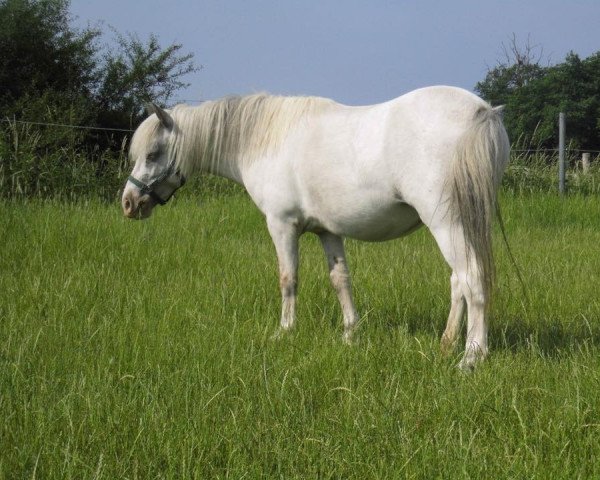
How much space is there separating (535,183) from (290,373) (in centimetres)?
1037

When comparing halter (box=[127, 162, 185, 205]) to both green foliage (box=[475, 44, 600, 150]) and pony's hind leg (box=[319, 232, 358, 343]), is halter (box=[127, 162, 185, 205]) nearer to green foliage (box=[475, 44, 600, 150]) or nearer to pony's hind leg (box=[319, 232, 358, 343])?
pony's hind leg (box=[319, 232, 358, 343])

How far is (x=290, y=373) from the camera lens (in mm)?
3600

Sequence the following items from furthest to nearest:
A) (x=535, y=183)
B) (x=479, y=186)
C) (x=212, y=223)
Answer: (x=535, y=183) → (x=212, y=223) → (x=479, y=186)

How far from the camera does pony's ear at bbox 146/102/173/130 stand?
16.6 feet

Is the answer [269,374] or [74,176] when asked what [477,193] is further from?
[74,176]

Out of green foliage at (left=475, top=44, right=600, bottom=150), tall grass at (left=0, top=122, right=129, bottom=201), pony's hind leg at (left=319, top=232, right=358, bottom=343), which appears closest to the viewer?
pony's hind leg at (left=319, top=232, right=358, bottom=343)

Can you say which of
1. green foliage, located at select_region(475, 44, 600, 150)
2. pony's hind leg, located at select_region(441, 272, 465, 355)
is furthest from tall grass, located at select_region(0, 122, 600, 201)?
green foliage, located at select_region(475, 44, 600, 150)

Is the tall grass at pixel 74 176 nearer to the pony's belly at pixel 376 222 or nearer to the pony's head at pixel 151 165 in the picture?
the pony's head at pixel 151 165

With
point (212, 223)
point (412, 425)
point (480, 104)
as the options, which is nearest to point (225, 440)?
point (412, 425)

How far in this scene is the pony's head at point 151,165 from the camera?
5133mm

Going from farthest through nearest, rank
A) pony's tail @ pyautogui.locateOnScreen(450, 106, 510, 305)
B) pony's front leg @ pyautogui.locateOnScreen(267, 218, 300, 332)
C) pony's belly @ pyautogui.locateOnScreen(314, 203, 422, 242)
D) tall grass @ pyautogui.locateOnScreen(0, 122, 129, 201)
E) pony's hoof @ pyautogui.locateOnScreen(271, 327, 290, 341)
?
tall grass @ pyautogui.locateOnScreen(0, 122, 129, 201)
pony's front leg @ pyautogui.locateOnScreen(267, 218, 300, 332)
pony's hoof @ pyautogui.locateOnScreen(271, 327, 290, 341)
pony's belly @ pyautogui.locateOnScreen(314, 203, 422, 242)
pony's tail @ pyautogui.locateOnScreen(450, 106, 510, 305)

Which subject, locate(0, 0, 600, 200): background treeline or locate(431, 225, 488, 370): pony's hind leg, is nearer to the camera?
locate(431, 225, 488, 370): pony's hind leg

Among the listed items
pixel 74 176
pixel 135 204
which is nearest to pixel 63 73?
pixel 74 176

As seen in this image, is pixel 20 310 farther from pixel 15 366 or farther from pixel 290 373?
pixel 290 373
